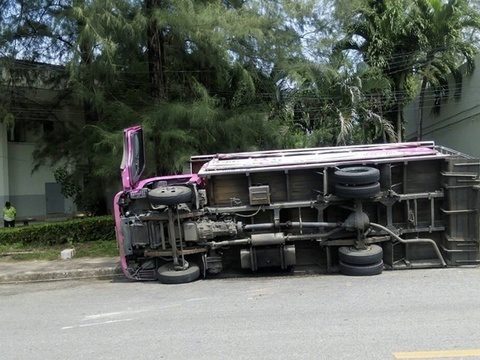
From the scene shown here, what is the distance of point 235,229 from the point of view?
31.1 ft

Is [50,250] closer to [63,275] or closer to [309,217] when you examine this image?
[63,275]

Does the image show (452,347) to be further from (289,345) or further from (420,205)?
(420,205)

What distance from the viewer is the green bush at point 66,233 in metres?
15.2

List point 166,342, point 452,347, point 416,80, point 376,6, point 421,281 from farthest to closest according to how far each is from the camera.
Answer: point 416,80 < point 376,6 < point 421,281 < point 166,342 < point 452,347

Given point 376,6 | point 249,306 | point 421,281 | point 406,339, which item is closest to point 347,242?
point 421,281

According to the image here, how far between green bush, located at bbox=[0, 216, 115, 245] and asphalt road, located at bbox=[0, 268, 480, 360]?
546 cm

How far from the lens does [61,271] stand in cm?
1137

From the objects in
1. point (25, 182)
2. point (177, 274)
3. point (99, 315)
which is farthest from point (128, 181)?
point (25, 182)

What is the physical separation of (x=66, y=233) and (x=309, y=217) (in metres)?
8.10

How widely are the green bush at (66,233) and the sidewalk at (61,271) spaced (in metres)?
2.70

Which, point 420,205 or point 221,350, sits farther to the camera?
point 420,205

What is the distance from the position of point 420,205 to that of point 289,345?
504cm

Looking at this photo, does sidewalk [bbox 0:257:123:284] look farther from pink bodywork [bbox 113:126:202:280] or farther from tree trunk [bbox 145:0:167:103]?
tree trunk [bbox 145:0:167:103]

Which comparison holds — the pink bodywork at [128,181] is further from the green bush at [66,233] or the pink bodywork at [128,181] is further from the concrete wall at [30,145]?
the concrete wall at [30,145]
